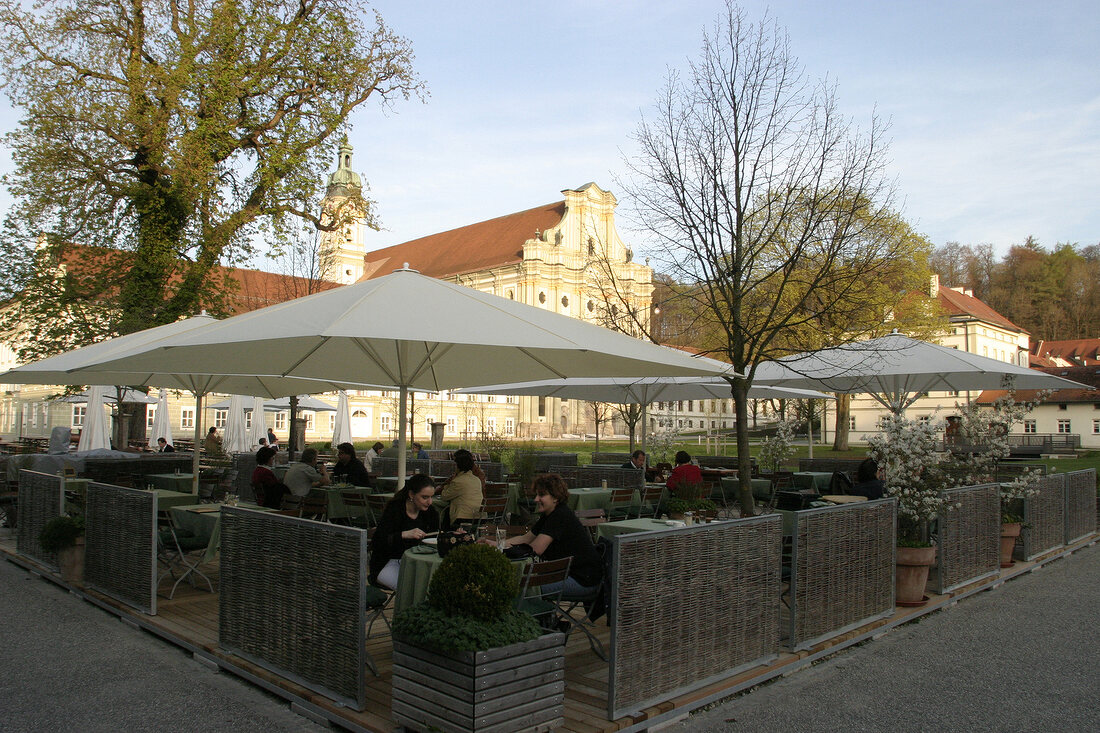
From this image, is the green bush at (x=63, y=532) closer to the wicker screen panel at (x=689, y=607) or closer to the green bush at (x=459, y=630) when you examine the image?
the green bush at (x=459, y=630)

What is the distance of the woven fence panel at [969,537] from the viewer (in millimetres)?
8297

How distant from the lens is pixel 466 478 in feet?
25.4

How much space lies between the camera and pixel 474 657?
4.12 m

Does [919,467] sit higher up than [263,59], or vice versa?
[263,59]

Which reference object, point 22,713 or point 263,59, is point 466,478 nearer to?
point 22,713

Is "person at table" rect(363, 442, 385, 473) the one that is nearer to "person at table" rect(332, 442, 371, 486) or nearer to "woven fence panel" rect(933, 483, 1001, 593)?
"person at table" rect(332, 442, 371, 486)

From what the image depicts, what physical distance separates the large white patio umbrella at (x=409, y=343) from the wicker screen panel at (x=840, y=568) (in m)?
1.46

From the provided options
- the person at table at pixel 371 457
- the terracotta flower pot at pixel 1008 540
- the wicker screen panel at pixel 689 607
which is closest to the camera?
the wicker screen panel at pixel 689 607

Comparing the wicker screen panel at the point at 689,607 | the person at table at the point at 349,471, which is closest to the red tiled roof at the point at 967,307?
the person at table at the point at 349,471

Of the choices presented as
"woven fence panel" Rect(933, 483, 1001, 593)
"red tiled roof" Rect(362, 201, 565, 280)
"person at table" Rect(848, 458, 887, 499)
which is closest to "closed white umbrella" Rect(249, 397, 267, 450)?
"person at table" Rect(848, 458, 887, 499)

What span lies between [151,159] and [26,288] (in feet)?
14.3

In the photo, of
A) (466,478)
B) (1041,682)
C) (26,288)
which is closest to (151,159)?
(26,288)

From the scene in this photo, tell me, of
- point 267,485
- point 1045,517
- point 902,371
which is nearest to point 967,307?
point 902,371

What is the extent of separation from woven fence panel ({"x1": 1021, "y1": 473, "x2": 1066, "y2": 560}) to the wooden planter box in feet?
27.8
